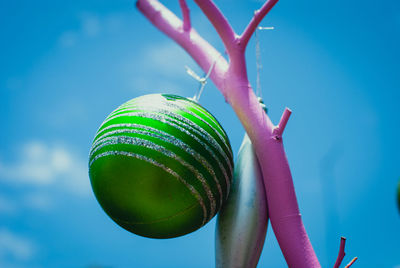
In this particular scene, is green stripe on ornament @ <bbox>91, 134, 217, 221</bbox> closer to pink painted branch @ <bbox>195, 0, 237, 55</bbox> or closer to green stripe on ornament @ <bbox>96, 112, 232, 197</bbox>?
green stripe on ornament @ <bbox>96, 112, 232, 197</bbox>

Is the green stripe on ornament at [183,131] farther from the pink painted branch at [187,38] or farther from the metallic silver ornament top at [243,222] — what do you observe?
the pink painted branch at [187,38]

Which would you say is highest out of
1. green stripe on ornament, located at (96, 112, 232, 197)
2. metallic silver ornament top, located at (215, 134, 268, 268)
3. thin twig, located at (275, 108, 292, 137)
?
thin twig, located at (275, 108, 292, 137)

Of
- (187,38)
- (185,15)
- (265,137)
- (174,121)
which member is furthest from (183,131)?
(185,15)

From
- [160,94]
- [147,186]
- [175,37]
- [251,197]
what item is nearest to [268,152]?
[251,197]

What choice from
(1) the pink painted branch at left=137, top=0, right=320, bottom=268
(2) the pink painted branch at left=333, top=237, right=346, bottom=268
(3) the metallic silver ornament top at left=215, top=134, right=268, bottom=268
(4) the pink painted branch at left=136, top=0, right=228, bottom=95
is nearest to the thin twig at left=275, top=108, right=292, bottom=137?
(1) the pink painted branch at left=137, top=0, right=320, bottom=268

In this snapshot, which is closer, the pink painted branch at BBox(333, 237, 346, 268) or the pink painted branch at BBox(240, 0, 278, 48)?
the pink painted branch at BBox(333, 237, 346, 268)

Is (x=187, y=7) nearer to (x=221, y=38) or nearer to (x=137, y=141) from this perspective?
(x=221, y=38)

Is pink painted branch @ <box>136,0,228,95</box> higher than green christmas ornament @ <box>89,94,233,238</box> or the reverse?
higher

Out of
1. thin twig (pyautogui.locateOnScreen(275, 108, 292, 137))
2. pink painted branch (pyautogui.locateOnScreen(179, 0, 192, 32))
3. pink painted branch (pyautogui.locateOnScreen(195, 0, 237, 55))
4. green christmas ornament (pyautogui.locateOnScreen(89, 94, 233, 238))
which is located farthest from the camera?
pink painted branch (pyautogui.locateOnScreen(179, 0, 192, 32))
